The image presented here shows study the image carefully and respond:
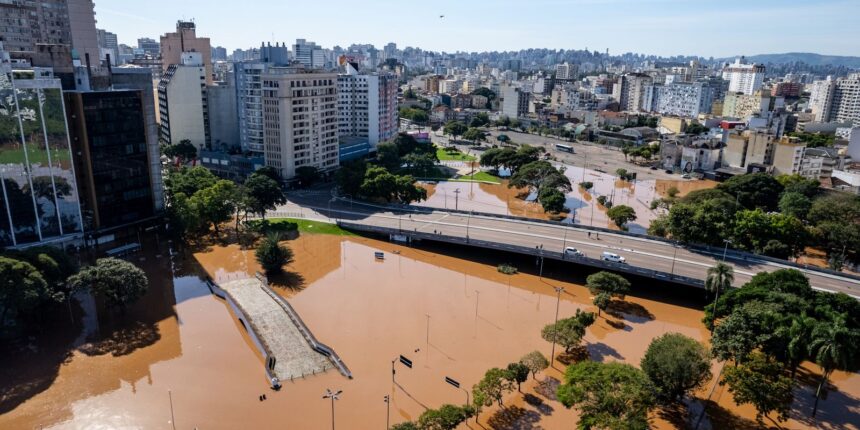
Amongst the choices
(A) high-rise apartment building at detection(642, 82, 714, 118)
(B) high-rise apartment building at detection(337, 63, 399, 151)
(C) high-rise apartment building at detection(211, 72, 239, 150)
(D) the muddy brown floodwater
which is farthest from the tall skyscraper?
(A) high-rise apartment building at detection(642, 82, 714, 118)

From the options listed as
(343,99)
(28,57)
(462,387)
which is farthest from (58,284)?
(343,99)

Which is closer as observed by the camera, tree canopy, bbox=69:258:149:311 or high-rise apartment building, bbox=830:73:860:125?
tree canopy, bbox=69:258:149:311

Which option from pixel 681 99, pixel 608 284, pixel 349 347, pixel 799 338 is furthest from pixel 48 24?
pixel 681 99

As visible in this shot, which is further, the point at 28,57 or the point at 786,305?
the point at 28,57

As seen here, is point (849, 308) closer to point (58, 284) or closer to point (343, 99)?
point (58, 284)

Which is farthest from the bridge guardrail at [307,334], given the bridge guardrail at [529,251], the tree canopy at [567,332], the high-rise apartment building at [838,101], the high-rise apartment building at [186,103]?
the high-rise apartment building at [838,101]

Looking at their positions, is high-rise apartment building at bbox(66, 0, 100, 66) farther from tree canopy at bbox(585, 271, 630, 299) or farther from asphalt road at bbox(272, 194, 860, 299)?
tree canopy at bbox(585, 271, 630, 299)

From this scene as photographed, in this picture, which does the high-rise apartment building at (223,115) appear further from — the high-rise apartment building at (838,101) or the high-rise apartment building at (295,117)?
the high-rise apartment building at (838,101)
